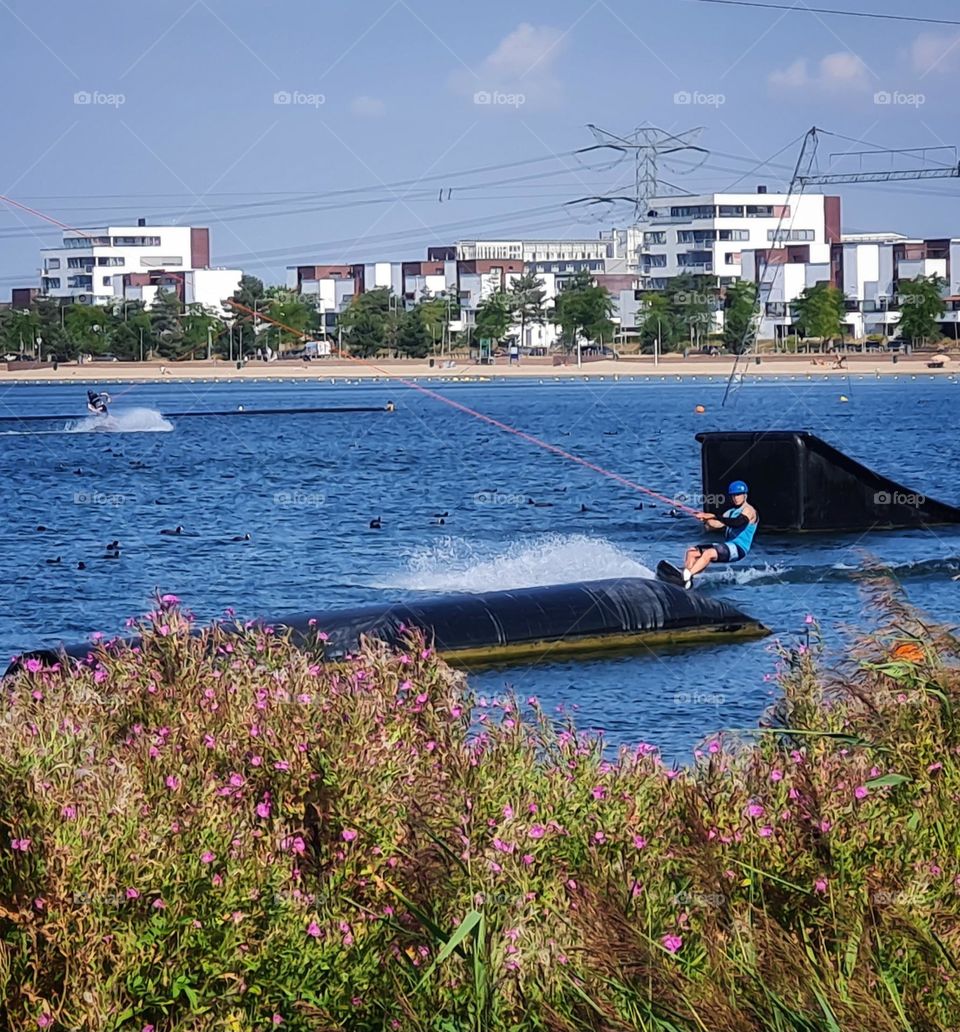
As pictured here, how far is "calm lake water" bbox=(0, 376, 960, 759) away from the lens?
69.9 ft

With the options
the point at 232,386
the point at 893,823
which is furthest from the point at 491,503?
the point at 232,386

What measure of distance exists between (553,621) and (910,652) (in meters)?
14.0

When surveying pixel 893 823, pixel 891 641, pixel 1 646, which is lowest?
pixel 1 646

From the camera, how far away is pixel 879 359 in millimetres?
197750

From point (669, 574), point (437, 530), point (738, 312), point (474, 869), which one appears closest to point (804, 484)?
point (669, 574)

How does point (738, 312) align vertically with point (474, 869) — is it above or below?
above

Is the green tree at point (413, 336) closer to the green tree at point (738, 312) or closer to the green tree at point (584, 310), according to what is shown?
the green tree at point (584, 310)

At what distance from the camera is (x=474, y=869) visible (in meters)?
6.83

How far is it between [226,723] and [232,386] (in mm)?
183808

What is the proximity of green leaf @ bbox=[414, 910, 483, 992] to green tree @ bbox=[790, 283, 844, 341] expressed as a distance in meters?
184

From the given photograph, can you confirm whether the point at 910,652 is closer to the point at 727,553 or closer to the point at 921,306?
the point at 727,553

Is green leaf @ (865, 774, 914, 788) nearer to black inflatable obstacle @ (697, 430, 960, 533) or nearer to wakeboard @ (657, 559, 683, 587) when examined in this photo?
wakeboard @ (657, 559, 683, 587)

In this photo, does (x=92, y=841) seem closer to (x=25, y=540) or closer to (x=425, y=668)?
(x=425, y=668)

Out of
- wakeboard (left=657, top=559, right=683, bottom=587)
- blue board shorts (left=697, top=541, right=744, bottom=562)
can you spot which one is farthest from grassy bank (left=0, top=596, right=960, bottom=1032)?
wakeboard (left=657, top=559, right=683, bottom=587)
